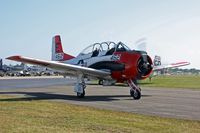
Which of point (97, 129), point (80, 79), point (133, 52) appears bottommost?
point (97, 129)

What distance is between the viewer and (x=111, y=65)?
20.4 m

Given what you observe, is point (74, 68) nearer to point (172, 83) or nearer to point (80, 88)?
point (80, 88)

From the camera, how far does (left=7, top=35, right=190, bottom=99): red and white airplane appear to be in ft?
63.8

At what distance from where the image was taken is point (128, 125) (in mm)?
9766

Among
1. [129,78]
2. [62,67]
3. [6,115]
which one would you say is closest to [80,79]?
[62,67]

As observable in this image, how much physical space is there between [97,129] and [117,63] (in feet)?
36.8

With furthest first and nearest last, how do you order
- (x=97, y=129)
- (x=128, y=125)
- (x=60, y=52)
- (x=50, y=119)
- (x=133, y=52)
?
1. (x=60, y=52)
2. (x=133, y=52)
3. (x=50, y=119)
4. (x=128, y=125)
5. (x=97, y=129)

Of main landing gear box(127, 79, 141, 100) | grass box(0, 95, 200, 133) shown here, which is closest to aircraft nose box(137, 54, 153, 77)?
main landing gear box(127, 79, 141, 100)

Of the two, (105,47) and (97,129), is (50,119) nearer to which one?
(97,129)

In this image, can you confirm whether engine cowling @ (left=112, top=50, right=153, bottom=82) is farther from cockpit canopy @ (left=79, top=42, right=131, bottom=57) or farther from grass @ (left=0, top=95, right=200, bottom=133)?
grass @ (left=0, top=95, right=200, bottom=133)

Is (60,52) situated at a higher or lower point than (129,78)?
higher

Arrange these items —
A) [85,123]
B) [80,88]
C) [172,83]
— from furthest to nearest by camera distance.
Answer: [172,83] < [80,88] < [85,123]

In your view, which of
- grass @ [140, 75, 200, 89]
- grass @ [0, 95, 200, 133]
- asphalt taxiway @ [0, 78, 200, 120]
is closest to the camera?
grass @ [0, 95, 200, 133]

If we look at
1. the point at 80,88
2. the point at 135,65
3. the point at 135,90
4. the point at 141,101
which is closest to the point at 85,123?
the point at 141,101
